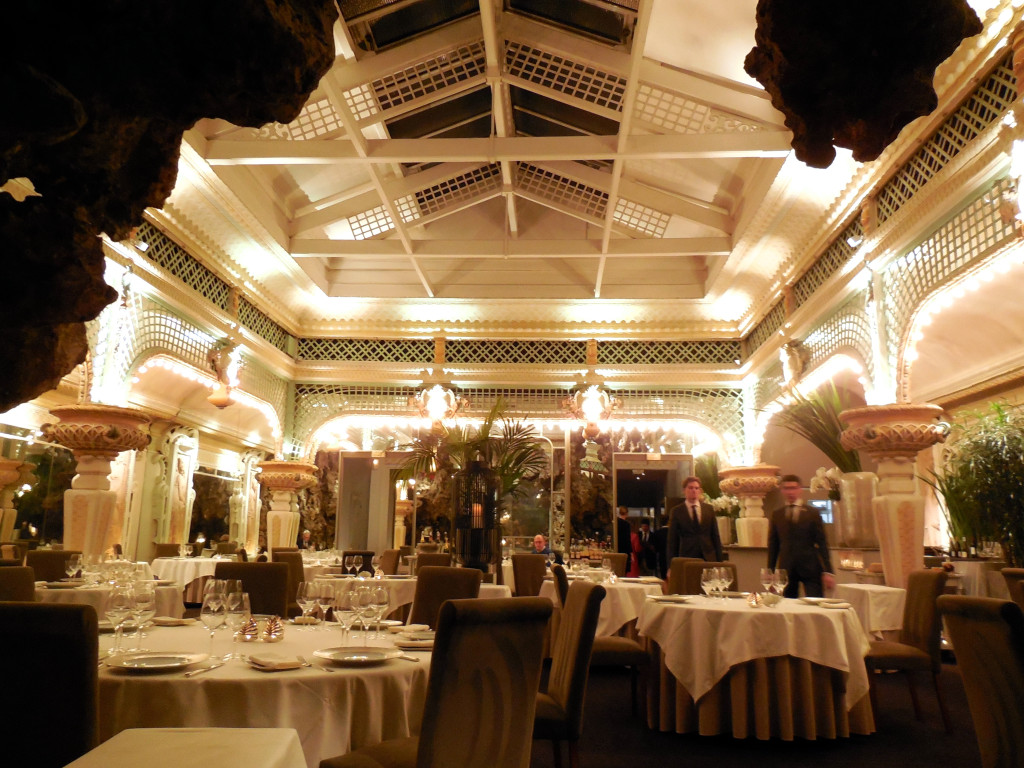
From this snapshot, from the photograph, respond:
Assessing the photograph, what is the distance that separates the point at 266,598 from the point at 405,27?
18.3 ft

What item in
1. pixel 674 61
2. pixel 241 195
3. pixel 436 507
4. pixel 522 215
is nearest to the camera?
pixel 674 61

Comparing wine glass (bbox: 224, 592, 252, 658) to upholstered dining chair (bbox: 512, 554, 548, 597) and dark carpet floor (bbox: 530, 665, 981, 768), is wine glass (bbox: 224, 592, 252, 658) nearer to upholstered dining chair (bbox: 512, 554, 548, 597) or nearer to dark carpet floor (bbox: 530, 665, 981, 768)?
dark carpet floor (bbox: 530, 665, 981, 768)

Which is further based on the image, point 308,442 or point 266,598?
point 308,442

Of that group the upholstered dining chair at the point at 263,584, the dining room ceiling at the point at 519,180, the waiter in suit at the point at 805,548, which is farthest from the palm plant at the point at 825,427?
the upholstered dining chair at the point at 263,584

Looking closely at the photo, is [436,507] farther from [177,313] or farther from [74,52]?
[74,52]

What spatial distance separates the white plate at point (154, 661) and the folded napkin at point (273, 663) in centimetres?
18

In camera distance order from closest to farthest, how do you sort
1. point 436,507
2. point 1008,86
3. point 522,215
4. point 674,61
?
point 1008,86 → point 674,61 → point 522,215 → point 436,507

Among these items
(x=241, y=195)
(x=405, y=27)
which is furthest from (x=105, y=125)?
(x=241, y=195)

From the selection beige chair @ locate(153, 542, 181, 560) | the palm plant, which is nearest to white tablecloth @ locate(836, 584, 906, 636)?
the palm plant

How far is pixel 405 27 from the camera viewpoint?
761cm

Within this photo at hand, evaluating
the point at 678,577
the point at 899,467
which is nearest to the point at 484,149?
the point at 678,577

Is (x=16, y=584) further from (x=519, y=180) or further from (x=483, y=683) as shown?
(x=519, y=180)

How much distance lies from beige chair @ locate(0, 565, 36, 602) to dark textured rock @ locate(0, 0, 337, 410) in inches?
105

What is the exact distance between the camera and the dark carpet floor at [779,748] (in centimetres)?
394
